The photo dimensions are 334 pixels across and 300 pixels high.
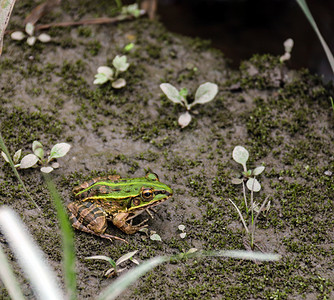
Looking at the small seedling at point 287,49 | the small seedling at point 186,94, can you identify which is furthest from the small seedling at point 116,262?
the small seedling at point 287,49

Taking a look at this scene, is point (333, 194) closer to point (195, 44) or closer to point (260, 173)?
point (260, 173)

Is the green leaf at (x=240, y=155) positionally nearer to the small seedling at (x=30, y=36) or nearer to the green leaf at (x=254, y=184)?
the green leaf at (x=254, y=184)

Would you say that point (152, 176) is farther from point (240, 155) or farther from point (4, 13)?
point (4, 13)

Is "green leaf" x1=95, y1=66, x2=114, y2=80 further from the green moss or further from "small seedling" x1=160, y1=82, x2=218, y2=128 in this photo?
the green moss

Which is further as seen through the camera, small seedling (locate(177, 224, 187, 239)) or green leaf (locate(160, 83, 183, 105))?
green leaf (locate(160, 83, 183, 105))

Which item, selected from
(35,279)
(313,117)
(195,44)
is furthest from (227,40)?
(35,279)

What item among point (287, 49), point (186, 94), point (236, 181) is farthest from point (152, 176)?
point (287, 49)

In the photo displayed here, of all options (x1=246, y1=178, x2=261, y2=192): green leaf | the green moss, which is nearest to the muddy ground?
the green moss
